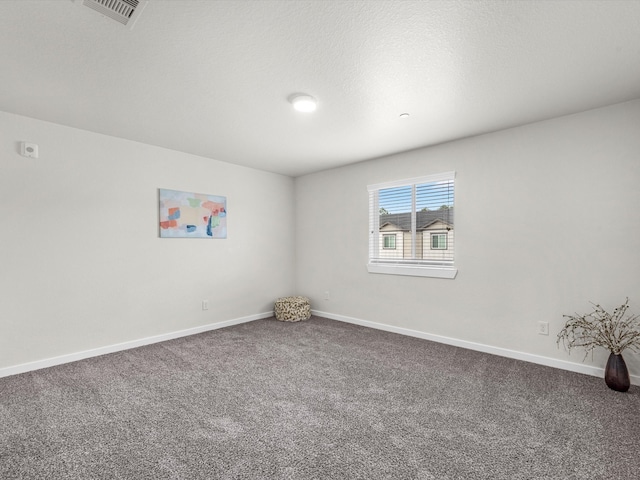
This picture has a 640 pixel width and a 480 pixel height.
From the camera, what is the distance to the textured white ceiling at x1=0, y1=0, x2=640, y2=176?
1.62 metres

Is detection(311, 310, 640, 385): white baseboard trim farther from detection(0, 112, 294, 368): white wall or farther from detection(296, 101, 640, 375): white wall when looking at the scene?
detection(0, 112, 294, 368): white wall

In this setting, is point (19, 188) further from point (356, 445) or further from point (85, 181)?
A: point (356, 445)

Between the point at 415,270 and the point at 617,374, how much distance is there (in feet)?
6.51

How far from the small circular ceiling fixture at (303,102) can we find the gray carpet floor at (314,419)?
7.75 feet

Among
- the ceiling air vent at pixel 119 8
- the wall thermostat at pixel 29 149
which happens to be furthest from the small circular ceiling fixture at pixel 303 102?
the wall thermostat at pixel 29 149

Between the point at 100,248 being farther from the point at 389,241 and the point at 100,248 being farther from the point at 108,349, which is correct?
the point at 389,241

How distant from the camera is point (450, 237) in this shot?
3.65 metres

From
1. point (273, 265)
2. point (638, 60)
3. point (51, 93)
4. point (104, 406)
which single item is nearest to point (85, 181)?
point (51, 93)

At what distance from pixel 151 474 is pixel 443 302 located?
125 inches

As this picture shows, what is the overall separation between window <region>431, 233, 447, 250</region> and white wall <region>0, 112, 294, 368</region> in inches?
107

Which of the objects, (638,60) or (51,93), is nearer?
(638,60)

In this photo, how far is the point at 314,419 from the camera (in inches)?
80.9

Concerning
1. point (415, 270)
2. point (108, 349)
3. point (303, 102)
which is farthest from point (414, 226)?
point (108, 349)

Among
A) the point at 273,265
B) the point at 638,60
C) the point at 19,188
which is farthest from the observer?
the point at 273,265
